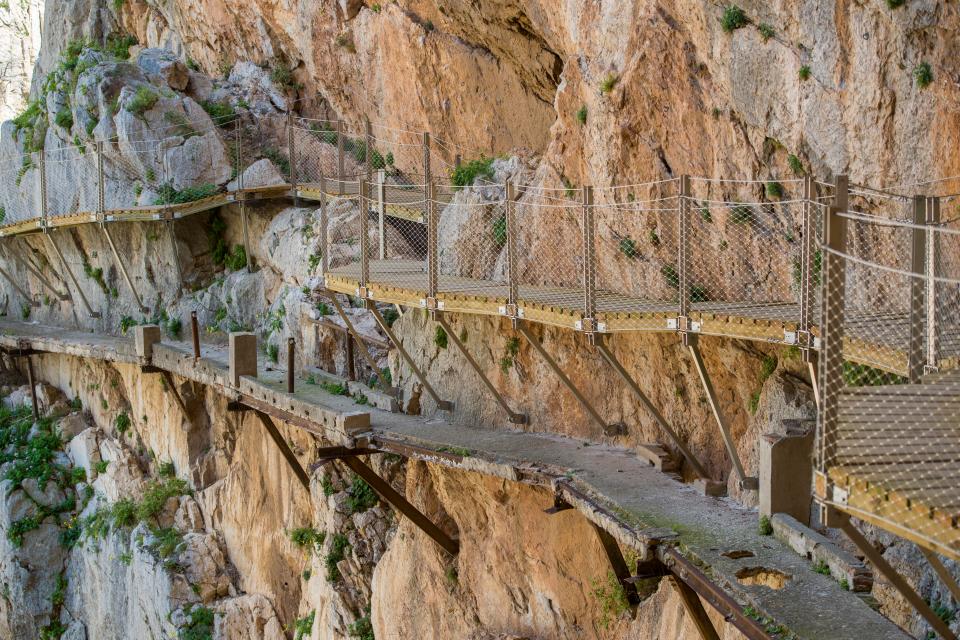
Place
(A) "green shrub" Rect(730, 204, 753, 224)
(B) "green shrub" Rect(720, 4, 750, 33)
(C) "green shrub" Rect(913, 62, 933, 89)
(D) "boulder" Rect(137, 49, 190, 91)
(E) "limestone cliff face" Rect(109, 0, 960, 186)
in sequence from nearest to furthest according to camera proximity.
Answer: (C) "green shrub" Rect(913, 62, 933, 89), (E) "limestone cliff face" Rect(109, 0, 960, 186), (B) "green shrub" Rect(720, 4, 750, 33), (A) "green shrub" Rect(730, 204, 753, 224), (D) "boulder" Rect(137, 49, 190, 91)

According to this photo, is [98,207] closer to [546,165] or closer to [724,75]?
[546,165]

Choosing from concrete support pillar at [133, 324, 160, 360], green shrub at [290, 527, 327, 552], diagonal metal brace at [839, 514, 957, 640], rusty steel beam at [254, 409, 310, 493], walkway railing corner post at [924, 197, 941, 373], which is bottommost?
green shrub at [290, 527, 327, 552]

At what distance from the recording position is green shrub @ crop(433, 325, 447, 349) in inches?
640

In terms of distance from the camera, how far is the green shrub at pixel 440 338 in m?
16.2

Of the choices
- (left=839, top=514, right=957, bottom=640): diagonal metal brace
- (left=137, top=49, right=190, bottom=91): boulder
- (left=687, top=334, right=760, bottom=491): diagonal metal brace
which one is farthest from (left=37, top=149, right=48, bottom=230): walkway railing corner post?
(left=839, top=514, right=957, bottom=640): diagonal metal brace

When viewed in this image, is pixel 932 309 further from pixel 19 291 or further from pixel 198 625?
pixel 19 291

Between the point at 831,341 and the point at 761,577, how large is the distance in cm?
356

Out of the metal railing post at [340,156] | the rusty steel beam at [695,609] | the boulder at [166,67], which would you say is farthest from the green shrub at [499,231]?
the boulder at [166,67]

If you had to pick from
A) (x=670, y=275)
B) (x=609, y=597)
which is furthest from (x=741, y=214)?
(x=609, y=597)

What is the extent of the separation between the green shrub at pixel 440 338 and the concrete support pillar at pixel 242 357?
3909 mm

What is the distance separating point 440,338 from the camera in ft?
53.6

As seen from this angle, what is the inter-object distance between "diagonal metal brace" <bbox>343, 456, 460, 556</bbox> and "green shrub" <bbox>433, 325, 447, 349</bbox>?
2.31m

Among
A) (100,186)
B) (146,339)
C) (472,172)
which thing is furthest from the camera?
(100,186)

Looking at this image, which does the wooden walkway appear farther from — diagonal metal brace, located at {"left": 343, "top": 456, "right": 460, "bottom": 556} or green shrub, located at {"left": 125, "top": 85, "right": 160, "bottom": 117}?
green shrub, located at {"left": 125, "top": 85, "right": 160, "bottom": 117}
